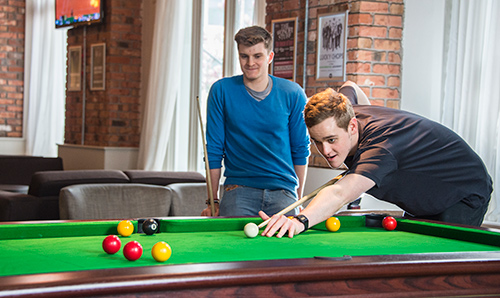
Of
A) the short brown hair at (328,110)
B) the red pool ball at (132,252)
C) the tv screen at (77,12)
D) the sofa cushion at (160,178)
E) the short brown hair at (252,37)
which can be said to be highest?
the tv screen at (77,12)

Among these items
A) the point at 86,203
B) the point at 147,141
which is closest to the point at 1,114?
the point at 147,141

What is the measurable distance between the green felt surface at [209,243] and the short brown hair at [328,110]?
425mm

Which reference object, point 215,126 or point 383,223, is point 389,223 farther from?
point 215,126

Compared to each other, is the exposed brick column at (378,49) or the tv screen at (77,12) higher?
the tv screen at (77,12)

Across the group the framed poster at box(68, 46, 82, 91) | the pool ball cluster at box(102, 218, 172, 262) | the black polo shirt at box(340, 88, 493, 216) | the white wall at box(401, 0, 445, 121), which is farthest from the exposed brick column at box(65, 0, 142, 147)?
the pool ball cluster at box(102, 218, 172, 262)

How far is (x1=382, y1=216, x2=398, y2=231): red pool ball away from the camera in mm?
2553

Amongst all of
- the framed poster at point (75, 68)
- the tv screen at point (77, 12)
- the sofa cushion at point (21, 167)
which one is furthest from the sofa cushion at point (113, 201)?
the framed poster at point (75, 68)

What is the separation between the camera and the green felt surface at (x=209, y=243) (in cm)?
174

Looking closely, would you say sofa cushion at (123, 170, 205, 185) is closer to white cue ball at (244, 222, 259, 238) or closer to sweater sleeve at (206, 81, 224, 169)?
sweater sleeve at (206, 81, 224, 169)

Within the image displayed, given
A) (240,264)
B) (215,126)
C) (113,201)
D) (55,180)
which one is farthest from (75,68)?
(240,264)

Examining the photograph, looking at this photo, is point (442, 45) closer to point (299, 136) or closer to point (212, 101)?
point (299, 136)

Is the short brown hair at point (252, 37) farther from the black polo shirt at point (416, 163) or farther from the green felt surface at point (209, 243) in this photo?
the green felt surface at point (209, 243)

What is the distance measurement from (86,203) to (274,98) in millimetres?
1525

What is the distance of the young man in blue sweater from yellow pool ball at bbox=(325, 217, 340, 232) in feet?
1.99
